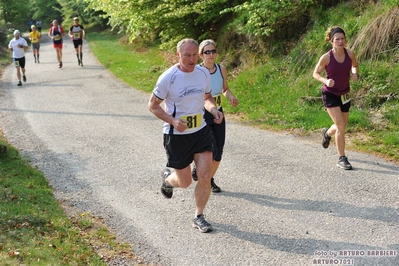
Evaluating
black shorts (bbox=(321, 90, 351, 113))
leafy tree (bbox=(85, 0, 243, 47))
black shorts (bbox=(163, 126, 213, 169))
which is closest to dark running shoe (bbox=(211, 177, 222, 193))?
black shorts (bbox=(163, 126, 213, 169))

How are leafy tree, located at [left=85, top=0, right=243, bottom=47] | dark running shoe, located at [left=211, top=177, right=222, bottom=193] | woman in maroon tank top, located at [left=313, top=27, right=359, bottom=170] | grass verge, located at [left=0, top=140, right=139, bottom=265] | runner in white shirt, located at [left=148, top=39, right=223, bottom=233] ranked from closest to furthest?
grass verge, located at [left=0, top=140, right=139, bottom=265]
runner in white shirt, located at [left=148, top=39, right=223, bottom=233]
dark running shoe, located at [left=211, top=177, right=222, bottom=193]
woman in maroon tank top, located at [left=313, top=27, right=359, bottom=170]
leafy tree, located at [left=85, top=0, right=243, bottom=47]

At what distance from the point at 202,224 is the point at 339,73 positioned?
3246 millimetres

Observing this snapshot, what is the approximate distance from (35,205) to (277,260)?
3.33m

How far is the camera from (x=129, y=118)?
12.7 m

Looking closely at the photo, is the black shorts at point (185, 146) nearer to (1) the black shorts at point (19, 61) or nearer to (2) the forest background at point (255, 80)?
(2) the forest background at point (255, 80)

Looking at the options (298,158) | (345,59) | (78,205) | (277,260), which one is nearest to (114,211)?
(78,205)

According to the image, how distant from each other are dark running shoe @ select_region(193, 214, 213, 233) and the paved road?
0.28 feet

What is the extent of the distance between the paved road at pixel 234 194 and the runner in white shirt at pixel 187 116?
1.82 ft

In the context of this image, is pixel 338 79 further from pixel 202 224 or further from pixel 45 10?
pixel 45 10

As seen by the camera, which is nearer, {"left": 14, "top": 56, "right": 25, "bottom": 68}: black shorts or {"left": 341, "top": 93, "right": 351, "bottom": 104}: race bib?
{"left": 341, "top": 93, "right": 351, "bottom": 104}: race bib

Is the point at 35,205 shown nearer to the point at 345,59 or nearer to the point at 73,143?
the point at 73,143

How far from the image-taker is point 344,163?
7773 mm

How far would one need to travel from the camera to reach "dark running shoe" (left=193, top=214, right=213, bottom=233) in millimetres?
5934

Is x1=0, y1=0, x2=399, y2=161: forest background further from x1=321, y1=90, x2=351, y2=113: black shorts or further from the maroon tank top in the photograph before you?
the maroon tank top
